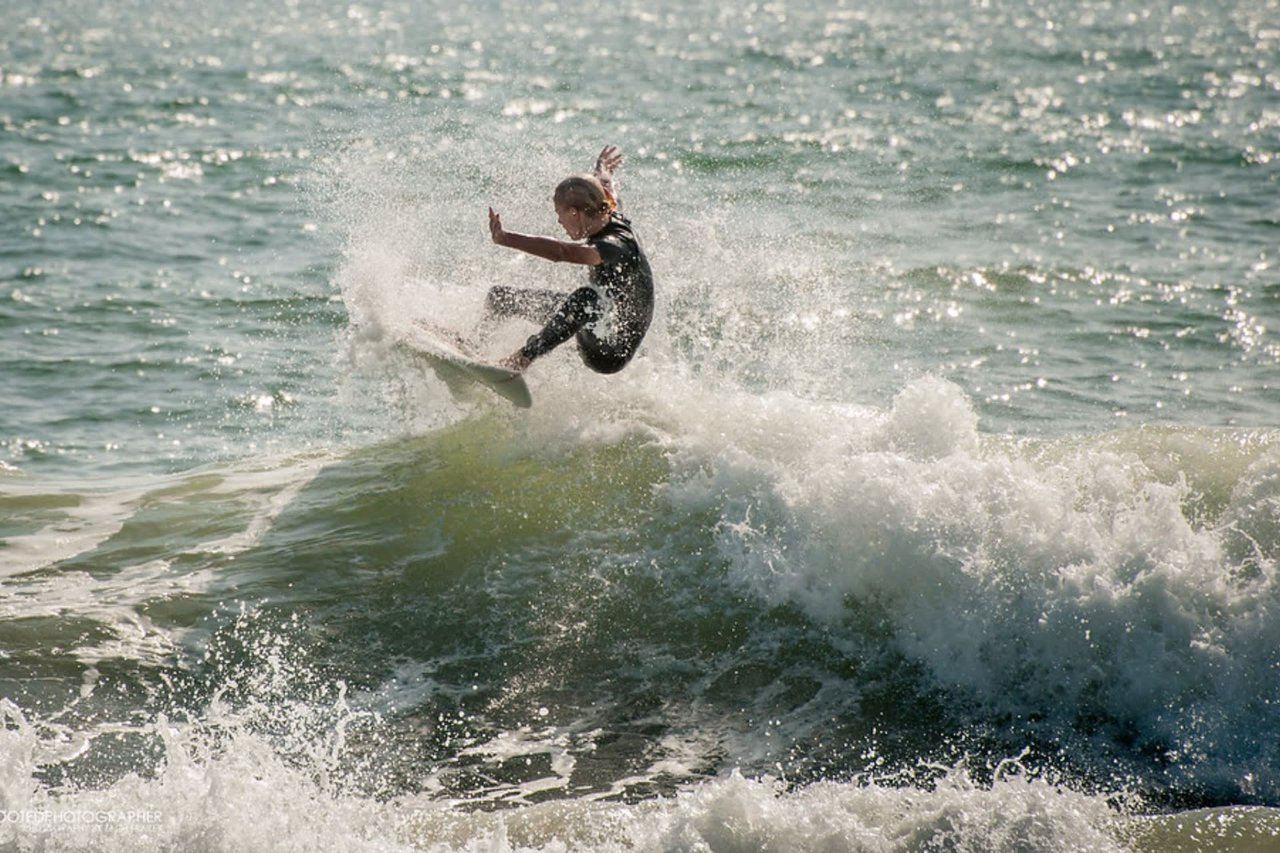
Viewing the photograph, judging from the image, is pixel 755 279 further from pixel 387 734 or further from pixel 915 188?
pixel 387 734

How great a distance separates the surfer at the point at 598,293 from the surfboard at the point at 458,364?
116 millimetres

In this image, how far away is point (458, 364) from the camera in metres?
8.52

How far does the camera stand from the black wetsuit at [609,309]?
8.27 metres

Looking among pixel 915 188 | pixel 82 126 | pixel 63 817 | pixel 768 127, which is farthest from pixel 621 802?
pixel 82 126

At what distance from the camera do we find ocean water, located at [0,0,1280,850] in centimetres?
592

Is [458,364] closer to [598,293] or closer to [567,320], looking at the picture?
[567,320]

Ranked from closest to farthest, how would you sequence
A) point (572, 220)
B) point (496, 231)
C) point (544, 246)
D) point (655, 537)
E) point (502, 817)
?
point (502, 817) → point (496, 231) → point (544, 246) → point (655, 537) → point (572, 220)

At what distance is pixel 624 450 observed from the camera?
8.90 meters

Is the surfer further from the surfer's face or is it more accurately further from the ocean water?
the ocean water

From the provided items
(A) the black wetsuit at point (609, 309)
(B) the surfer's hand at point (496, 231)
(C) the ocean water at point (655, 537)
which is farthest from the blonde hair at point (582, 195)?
(C) the ocean water at point (655, 537)

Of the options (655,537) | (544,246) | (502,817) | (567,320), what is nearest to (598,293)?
(567,320)

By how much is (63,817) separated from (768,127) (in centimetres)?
2026

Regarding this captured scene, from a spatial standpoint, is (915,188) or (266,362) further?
(915,188)

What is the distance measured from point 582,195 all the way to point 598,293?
0.62 m
